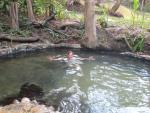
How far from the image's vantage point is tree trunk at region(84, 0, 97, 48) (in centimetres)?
1491

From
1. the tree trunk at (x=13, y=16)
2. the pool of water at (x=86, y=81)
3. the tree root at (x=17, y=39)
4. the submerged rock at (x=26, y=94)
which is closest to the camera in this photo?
the submerged rock at (x=26, y=94)

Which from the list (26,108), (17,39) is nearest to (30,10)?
(17,39)

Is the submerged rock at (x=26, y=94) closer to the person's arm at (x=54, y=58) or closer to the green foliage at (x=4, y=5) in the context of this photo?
the person's arm at (x=54, y=58)

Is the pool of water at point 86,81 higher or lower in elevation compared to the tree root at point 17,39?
lower

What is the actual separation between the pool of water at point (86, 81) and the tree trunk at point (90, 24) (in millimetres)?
544

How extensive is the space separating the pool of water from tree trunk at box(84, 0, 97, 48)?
1.79 feet

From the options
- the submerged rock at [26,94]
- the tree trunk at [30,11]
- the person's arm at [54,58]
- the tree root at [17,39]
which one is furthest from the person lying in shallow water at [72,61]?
the tree trunk at [30,11]

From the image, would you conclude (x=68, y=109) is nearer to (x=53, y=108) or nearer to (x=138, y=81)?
(x=53, y=108)

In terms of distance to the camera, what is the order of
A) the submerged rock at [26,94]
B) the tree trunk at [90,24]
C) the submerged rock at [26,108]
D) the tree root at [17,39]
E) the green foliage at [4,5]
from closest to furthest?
the submerged rock at [26,108], the submerged rock at [26,94], the tree trunk at [90,24], the tree root at [17,39], the green foliage at [4,5]

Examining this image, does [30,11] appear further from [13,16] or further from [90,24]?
[90,24]

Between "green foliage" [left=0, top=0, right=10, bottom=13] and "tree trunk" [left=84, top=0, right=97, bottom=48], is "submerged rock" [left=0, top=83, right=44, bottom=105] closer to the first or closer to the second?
"tree trunk" [left=84, top=0, right=97, bottom=48]

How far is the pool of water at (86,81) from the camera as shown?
32.6 feet

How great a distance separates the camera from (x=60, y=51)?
50.8 ft

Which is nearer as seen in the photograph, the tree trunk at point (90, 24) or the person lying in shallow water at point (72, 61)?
the person lying in shallow water at point (72, 61)
